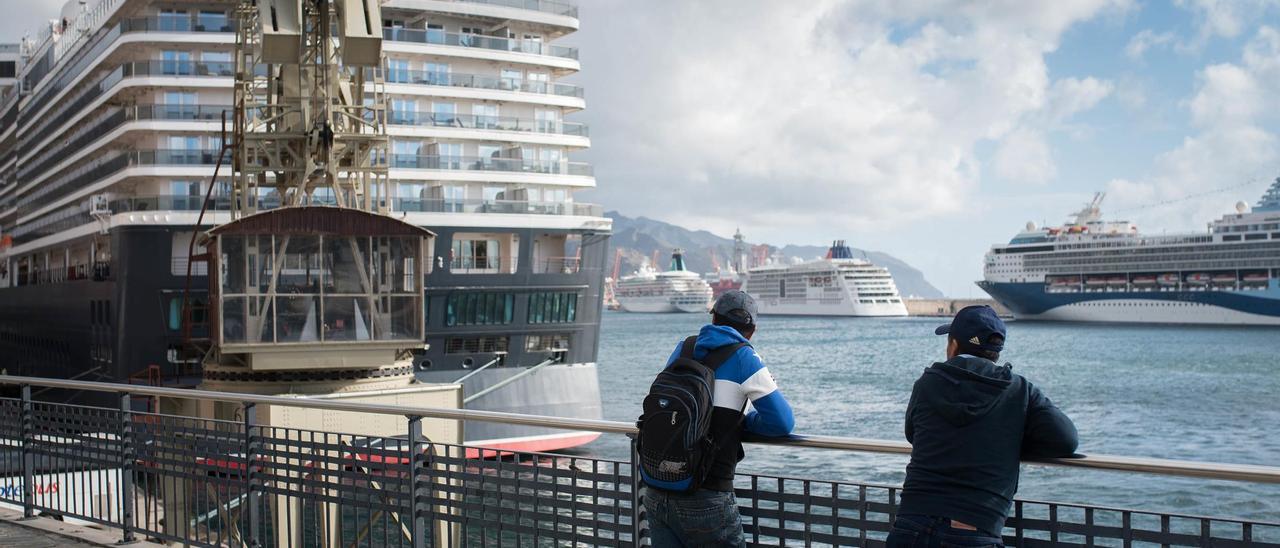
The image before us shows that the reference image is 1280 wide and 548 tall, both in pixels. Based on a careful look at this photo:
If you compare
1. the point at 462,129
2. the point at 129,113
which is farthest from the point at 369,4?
the point at 129,113

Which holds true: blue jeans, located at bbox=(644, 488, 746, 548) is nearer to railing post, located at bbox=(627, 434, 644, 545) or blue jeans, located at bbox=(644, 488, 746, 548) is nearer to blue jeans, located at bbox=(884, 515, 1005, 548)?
railing post, located at bbox=(627, 434, 644, 545)

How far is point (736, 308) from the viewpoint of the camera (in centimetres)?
489

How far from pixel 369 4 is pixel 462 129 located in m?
10.1

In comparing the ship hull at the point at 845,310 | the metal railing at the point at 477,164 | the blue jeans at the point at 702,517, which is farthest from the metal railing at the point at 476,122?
the ship hull at the point at 845,310

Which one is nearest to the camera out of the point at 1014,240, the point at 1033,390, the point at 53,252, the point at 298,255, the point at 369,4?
the point at 1033,390

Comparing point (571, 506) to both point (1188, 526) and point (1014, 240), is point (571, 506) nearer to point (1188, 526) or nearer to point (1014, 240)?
point (1188, 526)

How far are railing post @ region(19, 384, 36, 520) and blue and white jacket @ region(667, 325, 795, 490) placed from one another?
6.30 m

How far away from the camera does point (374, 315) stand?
68.0 ft

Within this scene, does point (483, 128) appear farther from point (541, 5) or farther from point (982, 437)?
point (982, 437)

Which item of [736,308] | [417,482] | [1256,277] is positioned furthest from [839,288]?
[736,308]

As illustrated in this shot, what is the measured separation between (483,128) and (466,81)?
1375 mm

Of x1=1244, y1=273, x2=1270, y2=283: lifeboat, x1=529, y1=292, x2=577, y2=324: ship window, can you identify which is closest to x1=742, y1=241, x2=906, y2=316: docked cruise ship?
x1=1244, y1=273, x2=1270, y2=283: lifeboat

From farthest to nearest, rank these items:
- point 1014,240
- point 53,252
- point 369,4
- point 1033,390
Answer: point 1014,240 → point 53,252 → point 369,4 → point 1033,390

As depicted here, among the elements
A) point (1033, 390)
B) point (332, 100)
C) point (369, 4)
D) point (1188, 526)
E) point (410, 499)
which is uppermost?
point (369, 4)
